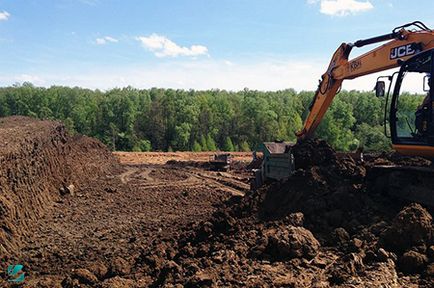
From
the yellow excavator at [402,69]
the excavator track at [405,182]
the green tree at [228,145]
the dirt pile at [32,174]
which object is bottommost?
the green tree at [228,145]

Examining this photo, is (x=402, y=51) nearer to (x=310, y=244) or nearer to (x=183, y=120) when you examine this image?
(x=310, y=244)

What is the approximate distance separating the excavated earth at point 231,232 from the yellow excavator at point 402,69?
0.70 meters

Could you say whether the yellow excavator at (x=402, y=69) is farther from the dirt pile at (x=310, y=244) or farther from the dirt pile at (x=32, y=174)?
the dirt pile at (x=32, y=174)

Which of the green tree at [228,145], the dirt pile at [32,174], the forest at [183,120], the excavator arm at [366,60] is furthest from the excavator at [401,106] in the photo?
the green tree at [228,145]

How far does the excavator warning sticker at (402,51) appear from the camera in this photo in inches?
351

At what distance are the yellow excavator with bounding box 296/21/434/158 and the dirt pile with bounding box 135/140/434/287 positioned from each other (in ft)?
3.76

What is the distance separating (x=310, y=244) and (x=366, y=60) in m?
6.00

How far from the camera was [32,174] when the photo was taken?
12.9 m

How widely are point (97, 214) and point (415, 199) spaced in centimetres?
871

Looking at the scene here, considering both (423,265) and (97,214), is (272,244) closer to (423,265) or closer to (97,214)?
(423,265)

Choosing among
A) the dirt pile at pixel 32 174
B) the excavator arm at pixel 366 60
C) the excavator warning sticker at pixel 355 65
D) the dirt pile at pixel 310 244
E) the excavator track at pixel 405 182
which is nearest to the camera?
the dirt pile at pixel 310 244

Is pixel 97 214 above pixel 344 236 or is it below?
below

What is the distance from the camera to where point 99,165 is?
22469 mm

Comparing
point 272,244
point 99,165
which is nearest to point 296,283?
point 272,244
